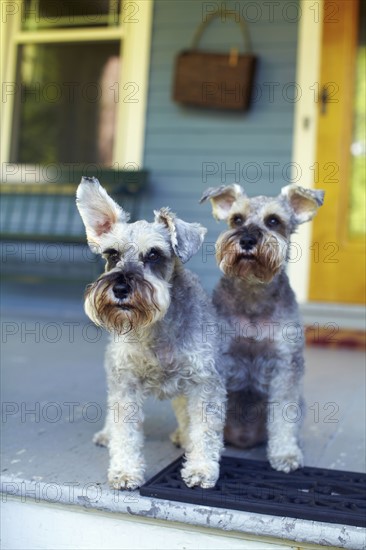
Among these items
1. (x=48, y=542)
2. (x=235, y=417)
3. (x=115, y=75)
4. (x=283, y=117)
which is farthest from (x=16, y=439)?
(x=115, y=75)

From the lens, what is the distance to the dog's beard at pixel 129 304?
8.11ft

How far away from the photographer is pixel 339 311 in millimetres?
6008

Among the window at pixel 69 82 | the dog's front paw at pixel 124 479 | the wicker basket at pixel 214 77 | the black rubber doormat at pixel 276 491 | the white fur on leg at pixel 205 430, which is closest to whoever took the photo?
the black rubber doormat at pixel 276 491

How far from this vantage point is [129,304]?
2473 mm

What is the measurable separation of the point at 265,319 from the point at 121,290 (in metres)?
0.84

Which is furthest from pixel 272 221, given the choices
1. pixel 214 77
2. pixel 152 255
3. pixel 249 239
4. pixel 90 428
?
pixel 214 77

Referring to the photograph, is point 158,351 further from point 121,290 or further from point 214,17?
point 214,17

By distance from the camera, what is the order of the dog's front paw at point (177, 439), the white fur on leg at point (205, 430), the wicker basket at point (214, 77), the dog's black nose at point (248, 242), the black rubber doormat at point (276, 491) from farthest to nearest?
the wicker basket at point (214, 77) < the dog's front paw at point (177, 439) < the dog's black nose at point (248, 242) < the white fur on leg at point (205, 430) < the black rubber doormat at point (276, 491)

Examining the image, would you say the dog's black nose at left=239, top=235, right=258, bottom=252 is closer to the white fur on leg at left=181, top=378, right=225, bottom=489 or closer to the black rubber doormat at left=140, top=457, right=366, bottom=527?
the white fur on leg at left=181, top=378, right=225, bottom=489

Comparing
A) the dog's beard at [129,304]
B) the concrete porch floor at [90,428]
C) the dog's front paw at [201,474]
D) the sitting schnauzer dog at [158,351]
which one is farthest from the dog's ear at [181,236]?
the concrete porch floor at [90,428]

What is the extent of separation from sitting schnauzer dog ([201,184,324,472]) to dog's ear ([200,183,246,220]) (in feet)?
0.32

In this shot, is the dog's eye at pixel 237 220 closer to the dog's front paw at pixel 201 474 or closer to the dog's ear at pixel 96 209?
the dog's ear at pixel 96 209

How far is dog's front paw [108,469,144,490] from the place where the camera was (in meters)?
2.61

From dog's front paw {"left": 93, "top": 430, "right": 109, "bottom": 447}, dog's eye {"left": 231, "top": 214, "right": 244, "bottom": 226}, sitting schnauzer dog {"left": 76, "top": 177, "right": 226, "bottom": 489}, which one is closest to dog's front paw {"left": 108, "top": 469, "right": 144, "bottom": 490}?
sitting schnauzer dog {"left": 76, "top": 177, "right": 226, "bottom": 489}
